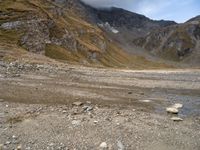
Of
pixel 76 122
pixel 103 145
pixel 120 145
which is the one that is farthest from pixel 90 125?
pixel 120 145

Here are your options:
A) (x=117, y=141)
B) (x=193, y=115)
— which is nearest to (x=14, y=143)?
(x=117, y=141)

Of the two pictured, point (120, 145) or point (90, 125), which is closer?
point (120, 145)

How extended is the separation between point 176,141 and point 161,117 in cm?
475

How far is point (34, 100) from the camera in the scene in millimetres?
25156

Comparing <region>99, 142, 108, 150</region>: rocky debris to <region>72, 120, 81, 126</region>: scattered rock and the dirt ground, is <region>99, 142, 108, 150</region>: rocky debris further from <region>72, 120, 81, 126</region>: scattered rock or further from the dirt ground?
<region>72, 120, 81, 126</region>: scattered rock

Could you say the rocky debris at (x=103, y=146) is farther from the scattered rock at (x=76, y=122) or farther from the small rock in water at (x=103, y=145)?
the scattered rock at (x=76, y=122)

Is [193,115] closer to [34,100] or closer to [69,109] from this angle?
[69,109]

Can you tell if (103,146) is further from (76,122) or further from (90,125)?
(76,122)

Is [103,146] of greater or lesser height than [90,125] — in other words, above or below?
below

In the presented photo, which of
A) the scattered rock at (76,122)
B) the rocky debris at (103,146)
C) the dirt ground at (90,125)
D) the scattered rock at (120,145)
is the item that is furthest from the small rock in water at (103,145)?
the scattered rock at (76,122)

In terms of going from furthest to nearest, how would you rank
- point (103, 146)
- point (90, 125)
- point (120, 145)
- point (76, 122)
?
point (76, 122), point (90, 125), point (120, 145), point (103, 146)

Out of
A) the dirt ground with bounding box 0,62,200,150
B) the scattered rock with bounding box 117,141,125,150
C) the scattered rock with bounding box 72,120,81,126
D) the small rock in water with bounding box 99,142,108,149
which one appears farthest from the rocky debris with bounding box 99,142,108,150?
the scattered rock with bounding box 72,120,81,126

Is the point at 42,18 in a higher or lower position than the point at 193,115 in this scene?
higher

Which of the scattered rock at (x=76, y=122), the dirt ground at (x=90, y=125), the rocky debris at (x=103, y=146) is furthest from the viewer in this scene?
the scattered rock at (x=76, y=122)
